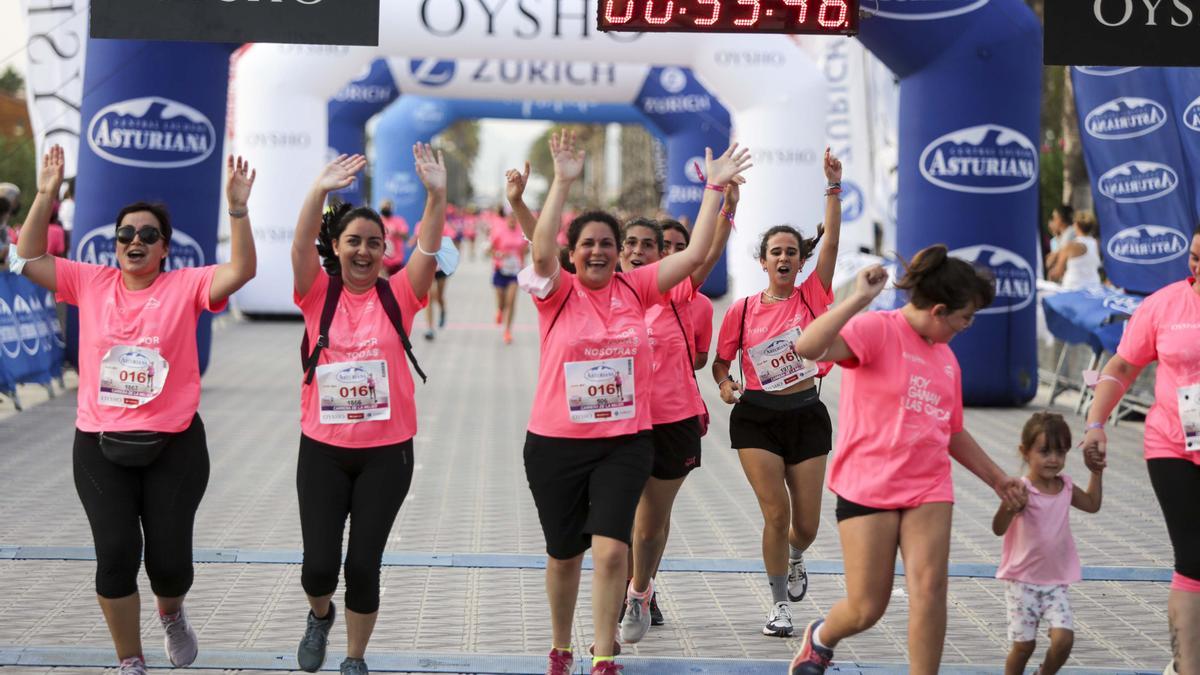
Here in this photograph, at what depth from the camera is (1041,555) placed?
4.68 meters

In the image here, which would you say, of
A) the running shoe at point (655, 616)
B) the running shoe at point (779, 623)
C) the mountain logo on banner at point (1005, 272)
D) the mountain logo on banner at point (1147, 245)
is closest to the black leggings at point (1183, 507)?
the running shoe at point (779, 623)

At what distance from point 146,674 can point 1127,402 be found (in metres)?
9.60

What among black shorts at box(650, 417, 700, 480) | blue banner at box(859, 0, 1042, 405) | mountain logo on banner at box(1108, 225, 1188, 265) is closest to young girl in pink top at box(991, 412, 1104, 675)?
black shorts at box(650, 417, 700, 480)

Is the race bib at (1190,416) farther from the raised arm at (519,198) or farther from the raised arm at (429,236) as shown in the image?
the raised arm at (429,236)

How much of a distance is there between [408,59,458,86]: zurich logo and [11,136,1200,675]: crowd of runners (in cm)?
1910

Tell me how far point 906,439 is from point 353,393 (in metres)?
1.77

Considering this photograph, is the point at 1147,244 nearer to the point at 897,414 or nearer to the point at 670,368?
the point at 670,368

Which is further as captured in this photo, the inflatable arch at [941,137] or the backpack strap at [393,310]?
the inflatable arch at [941,137]

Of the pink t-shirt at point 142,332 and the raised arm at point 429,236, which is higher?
the raised arm at point 429,236

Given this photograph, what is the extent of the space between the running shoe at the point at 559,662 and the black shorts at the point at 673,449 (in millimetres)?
812

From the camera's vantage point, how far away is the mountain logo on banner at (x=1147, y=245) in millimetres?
11648

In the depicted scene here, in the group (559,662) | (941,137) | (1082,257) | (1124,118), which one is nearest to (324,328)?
(559,662)

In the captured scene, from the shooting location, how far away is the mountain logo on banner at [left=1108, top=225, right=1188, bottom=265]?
11648mm

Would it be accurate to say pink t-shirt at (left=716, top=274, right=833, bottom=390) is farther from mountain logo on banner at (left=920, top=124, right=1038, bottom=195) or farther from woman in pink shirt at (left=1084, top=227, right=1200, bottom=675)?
mountain logo on banner at (left=920, top=124, right=1038, bottom=195)
